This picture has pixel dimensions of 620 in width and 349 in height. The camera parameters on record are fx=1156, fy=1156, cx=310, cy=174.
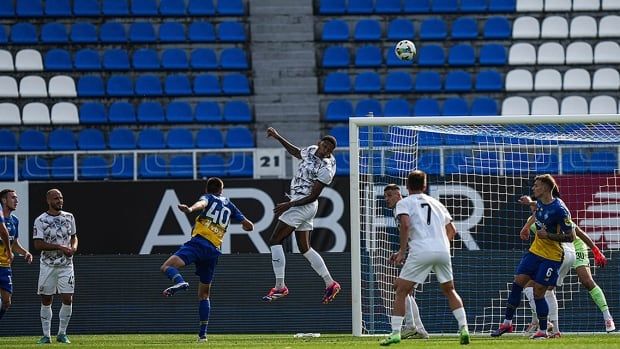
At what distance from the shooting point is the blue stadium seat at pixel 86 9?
87.7ft

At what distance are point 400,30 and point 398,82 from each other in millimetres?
1463

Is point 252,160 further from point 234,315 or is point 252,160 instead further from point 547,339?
point 547,339

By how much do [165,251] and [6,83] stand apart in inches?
328

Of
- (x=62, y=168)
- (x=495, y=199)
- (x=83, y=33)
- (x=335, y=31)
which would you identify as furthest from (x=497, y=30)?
(x=62, y=168)

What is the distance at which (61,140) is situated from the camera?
81.3 ft

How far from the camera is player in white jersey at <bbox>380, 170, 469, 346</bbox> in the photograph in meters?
12.5

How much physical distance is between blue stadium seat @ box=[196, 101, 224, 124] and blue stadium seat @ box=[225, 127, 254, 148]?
573 millimetres

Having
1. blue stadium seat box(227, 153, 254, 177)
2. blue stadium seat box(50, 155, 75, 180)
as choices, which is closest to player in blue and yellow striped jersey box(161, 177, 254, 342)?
blue stadium seat box(227, 153, 254, 177)

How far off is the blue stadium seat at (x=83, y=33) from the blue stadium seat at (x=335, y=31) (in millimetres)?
5237

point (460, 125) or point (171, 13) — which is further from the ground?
point (171, 13)

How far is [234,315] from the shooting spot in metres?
19.0

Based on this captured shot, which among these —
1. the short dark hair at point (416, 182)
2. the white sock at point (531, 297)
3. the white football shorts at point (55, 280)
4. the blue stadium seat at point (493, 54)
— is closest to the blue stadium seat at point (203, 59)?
the blue stadium seat at point (493, 54)

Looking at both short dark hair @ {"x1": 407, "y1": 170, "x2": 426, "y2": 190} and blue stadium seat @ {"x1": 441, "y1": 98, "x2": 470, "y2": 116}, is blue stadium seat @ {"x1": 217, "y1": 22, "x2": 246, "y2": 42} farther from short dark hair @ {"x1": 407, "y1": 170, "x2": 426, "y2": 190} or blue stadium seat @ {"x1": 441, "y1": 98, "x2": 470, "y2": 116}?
short dark hair @ {"x1": 407, "y1": 170, "x2": 426, "y2": 190}

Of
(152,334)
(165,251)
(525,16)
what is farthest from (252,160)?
(525,16)
